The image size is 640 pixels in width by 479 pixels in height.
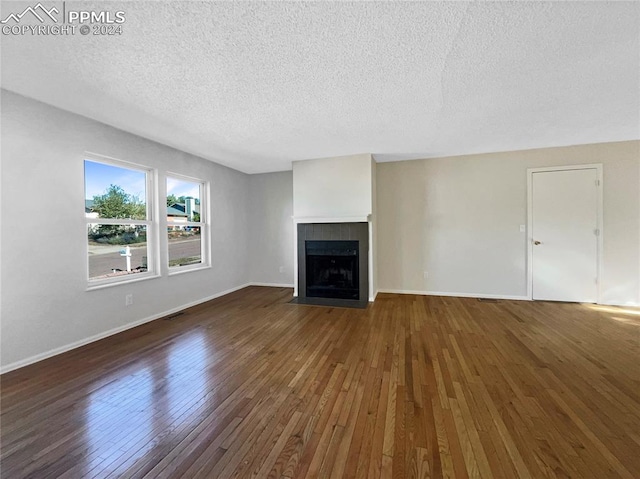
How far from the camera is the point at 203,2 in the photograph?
1374mm

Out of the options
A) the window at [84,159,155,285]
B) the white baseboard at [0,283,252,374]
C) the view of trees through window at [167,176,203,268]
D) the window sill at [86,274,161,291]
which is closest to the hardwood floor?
the white baseboard at [0,283,252,374]

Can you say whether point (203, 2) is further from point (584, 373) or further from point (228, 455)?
point (584, 373)

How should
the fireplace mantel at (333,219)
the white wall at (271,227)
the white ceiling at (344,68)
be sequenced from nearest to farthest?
the white ceiling at (344,68) → the fireplace mantel at (333,219) → the white wall at (271,227)

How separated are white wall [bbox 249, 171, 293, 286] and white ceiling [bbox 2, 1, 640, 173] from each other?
89.1 inches

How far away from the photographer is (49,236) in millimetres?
2492

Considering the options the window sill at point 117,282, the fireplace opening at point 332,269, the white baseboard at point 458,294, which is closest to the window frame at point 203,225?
the window sill at point 117,282

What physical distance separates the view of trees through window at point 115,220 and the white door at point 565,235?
236 inches

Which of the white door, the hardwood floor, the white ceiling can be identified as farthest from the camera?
the white door

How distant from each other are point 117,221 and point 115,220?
2 centimetres

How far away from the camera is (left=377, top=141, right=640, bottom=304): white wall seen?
12.5 ft

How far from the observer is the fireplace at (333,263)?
4.27 metres

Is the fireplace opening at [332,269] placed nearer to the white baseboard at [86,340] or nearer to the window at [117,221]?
the white baseboard at [86,340]

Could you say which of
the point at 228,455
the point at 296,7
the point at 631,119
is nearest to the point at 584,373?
the point at 228,455

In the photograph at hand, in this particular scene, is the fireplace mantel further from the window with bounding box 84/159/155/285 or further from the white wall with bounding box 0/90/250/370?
the white wall with bounding box 0/90/250/370
